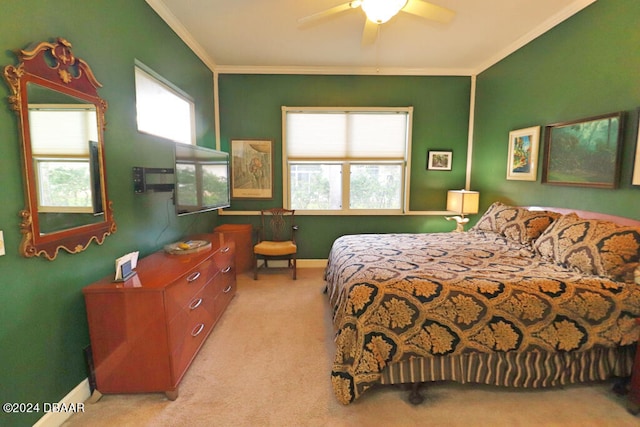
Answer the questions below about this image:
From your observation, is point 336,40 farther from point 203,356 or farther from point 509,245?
point 203,356

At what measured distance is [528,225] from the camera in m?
2.72

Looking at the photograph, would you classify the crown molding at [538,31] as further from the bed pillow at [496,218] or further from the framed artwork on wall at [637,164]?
the bed pillow at [496,218]

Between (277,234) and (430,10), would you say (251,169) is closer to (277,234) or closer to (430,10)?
(277,234)

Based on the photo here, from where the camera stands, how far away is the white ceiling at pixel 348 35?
8.66 feet

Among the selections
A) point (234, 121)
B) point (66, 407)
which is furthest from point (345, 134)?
point (66, 407)

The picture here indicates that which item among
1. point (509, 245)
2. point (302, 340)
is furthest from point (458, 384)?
point (509, 245)

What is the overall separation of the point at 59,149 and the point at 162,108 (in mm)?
1377

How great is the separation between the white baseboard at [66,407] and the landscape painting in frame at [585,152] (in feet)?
13.4

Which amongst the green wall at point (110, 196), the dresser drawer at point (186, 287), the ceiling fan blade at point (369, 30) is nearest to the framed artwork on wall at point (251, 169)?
the green wall at point (110, 196)

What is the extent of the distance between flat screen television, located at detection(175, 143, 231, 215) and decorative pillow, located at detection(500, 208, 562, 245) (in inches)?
123

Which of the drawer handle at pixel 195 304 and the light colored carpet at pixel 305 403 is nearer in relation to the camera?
the light colored carpet at pixel 305 403

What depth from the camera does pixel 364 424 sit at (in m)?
1.63

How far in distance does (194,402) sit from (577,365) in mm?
2453

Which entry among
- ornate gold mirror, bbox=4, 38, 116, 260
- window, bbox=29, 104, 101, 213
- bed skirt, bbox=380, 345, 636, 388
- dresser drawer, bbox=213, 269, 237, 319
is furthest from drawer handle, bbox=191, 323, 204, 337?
bed skirt, bbox=380, 345, 636, 388
